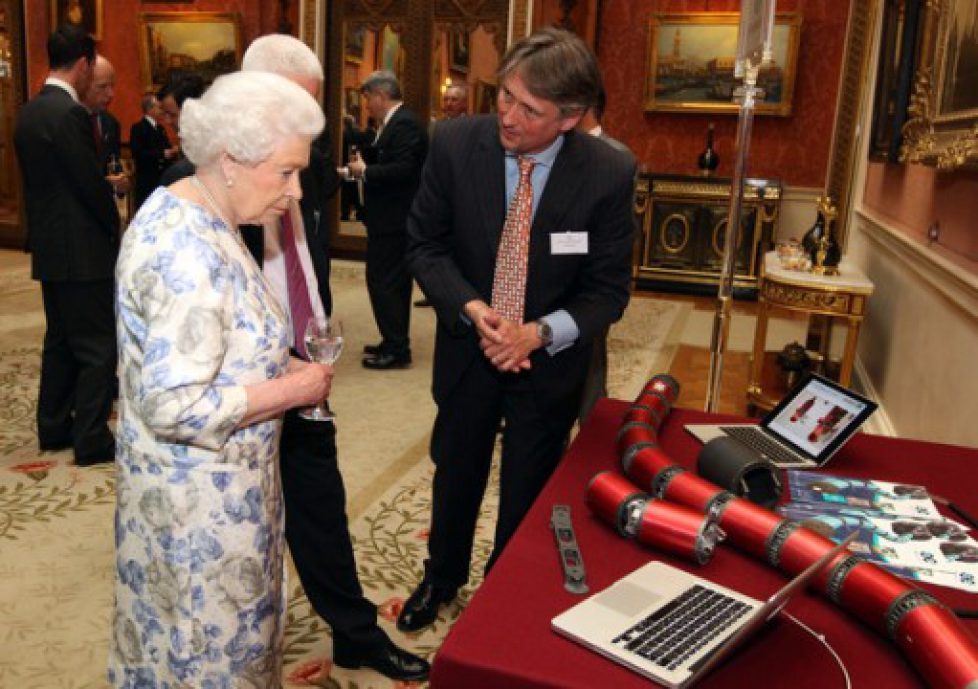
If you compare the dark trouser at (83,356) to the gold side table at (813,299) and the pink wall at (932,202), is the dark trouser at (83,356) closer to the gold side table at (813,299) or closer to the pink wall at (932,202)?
the gold side table at (813,299)

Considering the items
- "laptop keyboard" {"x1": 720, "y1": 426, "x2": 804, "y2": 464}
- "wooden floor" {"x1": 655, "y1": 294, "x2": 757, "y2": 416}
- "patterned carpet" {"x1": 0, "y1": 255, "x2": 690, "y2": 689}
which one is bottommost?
"patterned carpet" {"x1": 0, "y1": 255, "x2": 690, "y2": 689}

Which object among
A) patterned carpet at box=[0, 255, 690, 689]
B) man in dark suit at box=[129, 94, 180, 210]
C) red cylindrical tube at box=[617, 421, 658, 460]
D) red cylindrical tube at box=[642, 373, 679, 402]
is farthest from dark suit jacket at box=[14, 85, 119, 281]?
man in dark suit at box=[129, 94, 180, 210]

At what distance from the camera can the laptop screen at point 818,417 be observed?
1798 millimetres

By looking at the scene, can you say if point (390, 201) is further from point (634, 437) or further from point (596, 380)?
point (634, 437)

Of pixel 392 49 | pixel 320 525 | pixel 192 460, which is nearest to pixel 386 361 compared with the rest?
pixel 320 525

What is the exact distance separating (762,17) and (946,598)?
5.17 feet

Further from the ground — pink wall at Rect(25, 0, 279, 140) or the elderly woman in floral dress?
pink wall at Rect(25, 0, 279, 140)

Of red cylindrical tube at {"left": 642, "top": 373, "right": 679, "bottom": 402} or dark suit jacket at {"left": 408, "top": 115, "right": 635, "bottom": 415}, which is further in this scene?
dark suit jacket at {"left": 408, "top": 115, "right": 635, "bottom": 415}

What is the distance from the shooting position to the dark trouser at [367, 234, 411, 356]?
540 cm

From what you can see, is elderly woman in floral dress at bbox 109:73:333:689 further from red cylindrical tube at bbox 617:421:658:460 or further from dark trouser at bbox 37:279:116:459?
dark trouser at bbox 37:279:116:459

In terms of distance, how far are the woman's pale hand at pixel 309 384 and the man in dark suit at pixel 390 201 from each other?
376cm

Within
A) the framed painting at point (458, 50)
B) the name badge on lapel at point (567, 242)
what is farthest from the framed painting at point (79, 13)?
the name badge on lapel at point (567, 242)

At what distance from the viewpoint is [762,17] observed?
225 cm

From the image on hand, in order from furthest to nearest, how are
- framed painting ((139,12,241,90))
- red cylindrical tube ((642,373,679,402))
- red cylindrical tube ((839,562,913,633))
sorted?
framed painting ((139,12,241,90)) < red cylindrical tube ((642,373,679,402)) < red cylindrical tube ((839,562,913,633))
